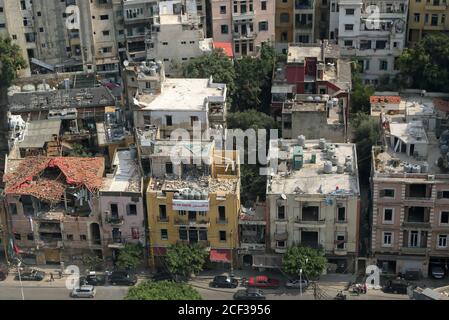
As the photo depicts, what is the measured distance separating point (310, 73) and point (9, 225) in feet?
113

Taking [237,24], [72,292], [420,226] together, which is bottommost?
[72,292]

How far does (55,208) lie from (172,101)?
613 inches

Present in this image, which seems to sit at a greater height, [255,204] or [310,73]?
[310,73]

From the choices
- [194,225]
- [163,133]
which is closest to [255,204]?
[194,225]

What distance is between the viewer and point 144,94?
3789 inches

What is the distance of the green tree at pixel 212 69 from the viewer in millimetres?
102375

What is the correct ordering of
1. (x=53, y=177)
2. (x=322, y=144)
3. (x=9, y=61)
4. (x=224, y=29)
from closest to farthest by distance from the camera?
1. (x=53, y=177)
2. (x=322, y=144)
3. (x=9, y=61)
4. (x=224, y=29)

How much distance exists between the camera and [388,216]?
274ft

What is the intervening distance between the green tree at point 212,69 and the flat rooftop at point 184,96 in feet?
11.0

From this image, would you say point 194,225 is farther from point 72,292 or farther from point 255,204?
point 72,292

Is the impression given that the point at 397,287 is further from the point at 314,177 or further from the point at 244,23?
the point at 244,23

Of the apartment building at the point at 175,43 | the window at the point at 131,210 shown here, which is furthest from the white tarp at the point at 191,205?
the apartment building at the point at 175,43

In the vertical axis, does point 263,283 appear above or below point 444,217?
below

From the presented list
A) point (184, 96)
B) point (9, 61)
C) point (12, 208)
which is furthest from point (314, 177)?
point (9, 61)
